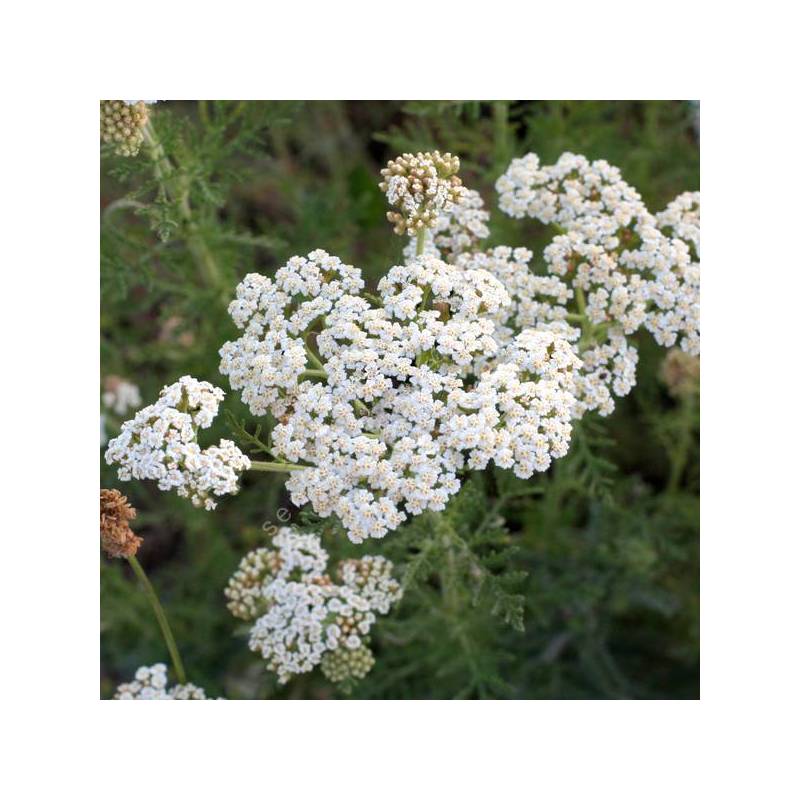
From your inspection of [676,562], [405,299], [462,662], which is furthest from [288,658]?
[676,562]

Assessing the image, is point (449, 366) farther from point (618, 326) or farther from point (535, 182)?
point (535, 182)

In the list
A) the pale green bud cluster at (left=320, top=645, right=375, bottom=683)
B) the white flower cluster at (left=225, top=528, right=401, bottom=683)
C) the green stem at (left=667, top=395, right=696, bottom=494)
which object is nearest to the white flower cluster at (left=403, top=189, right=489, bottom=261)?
the white flower cluster at (left=225, top=528, right=401, bottom=683)

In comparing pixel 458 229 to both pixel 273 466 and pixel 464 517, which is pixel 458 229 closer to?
pixel 464 517

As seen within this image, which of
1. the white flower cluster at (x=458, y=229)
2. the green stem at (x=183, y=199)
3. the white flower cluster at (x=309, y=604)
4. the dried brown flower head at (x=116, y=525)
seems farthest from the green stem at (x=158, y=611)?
the white flower cluster at (x=458, y=229)

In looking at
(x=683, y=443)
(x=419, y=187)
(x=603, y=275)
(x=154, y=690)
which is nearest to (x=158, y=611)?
(x=154, y=690)

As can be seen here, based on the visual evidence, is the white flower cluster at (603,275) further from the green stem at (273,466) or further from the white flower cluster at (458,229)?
the green stem at (273,466)

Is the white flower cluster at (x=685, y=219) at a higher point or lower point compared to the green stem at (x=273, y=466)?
higher
